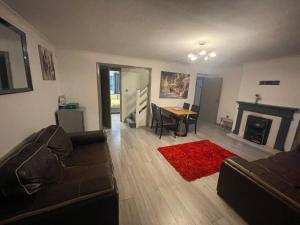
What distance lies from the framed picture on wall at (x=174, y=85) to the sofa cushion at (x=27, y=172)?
11.9ft

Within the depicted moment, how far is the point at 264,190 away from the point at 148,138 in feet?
8.47

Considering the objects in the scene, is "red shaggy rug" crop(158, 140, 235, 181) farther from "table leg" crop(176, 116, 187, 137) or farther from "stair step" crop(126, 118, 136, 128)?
"stair step" crop(126, 118, 136, 128)

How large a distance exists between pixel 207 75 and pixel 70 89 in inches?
193

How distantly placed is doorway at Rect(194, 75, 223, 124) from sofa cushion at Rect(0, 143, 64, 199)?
5483 millimetres

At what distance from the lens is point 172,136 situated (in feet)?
12.3

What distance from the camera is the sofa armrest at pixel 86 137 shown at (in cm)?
202

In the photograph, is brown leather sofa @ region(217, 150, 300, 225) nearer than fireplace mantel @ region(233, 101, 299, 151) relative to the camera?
Yes

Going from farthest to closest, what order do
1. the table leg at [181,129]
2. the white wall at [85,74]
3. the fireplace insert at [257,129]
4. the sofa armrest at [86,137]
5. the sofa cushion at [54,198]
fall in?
the table leg at [181,129]
the fireplace insert at [257,129]
the white wall at [85,74]
the sofa armrest at [86,137]
the sofa cushion at [54,198]

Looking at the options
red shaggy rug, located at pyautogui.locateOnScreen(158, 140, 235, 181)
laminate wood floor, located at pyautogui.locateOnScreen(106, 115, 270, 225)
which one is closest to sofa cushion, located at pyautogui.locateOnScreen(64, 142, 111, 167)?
laminate wood floor, located at pyautogui.locateOnScreen(106, 115, 270, 225)

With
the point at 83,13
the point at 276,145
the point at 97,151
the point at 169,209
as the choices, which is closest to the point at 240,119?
the point at 276,145

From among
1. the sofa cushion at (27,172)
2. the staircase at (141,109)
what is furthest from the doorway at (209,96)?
the sofa cushion at (27,172)

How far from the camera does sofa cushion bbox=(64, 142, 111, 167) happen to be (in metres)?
1.63

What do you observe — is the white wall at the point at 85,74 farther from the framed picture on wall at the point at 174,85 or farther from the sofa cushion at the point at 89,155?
the sofa cushion at the point at 89,155

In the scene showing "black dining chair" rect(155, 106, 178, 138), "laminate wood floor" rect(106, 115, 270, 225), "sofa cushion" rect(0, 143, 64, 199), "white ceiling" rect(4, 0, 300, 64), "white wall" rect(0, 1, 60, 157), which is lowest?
"laminate wood floor" rect(106, 115, 270, 225)
